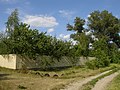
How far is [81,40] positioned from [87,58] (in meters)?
13.5

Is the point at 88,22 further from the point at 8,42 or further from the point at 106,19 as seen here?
the point at 8,42

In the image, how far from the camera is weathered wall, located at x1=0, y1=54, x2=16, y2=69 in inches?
1507

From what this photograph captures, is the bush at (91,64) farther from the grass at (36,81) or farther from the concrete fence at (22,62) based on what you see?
the grass at (36,81)

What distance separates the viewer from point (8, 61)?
128 ft

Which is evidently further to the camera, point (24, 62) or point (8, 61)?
point (24, 62)

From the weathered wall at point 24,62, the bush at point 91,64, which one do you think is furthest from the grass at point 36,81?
the bush at point 91,64

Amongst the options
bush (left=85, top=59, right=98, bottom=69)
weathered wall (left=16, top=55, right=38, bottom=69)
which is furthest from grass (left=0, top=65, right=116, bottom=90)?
bush (left=85, top=59, right=98, bottom=69)

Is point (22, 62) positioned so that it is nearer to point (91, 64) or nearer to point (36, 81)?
point (91, 64)

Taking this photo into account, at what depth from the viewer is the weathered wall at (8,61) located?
3828cm

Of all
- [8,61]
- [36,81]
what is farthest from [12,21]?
[36,81]

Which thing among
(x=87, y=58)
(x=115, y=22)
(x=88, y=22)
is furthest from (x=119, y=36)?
(x=87, y=58)

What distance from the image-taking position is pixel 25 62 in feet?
130

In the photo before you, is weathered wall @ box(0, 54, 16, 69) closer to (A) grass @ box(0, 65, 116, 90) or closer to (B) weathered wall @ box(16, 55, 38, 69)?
(B) weathered wall @ box(16, 55, 38, 69)

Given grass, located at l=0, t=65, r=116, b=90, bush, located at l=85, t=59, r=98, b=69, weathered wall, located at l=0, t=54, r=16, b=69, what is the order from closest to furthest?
grass, located at l=0, t=65, r=116, b=90 → weathered wall, located at l=0, t=54, r=16, b=69 → bush, located at l=85, t=59, r=98, b=69
